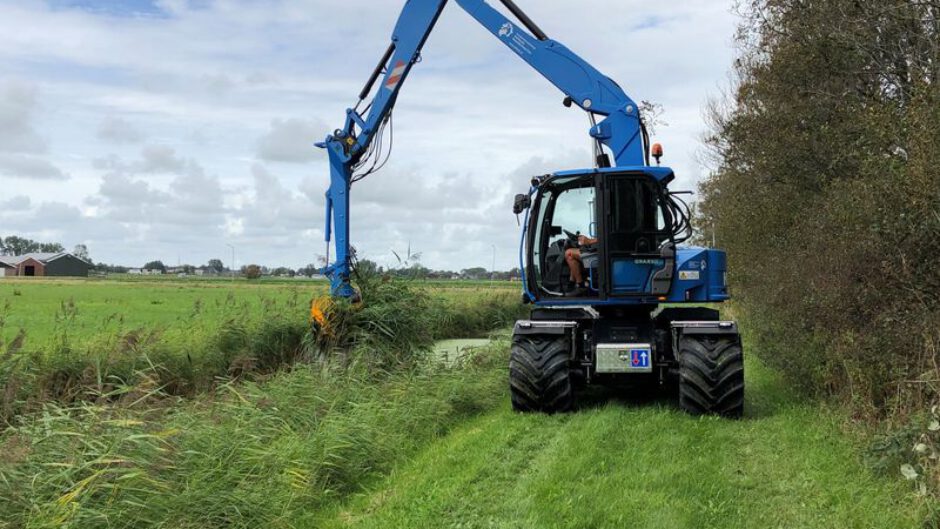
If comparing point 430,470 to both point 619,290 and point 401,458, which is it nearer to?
point 401,458

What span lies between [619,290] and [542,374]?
1.26 metres

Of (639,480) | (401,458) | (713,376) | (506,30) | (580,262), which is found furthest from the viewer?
(506,30)

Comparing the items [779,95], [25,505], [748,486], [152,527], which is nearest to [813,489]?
[748,486]

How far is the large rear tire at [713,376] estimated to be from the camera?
7168 mm

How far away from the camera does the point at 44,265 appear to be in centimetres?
8744

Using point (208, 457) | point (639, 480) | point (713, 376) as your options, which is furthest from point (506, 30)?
point (208, 457)

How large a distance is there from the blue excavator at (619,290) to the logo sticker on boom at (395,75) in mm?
3294

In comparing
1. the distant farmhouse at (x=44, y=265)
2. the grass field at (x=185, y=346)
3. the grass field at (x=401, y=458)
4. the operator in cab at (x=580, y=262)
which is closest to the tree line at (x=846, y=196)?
the grass field at (x=401, y=458)

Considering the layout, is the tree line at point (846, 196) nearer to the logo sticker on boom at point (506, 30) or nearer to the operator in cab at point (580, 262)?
the operator in cab at point (580, 262)

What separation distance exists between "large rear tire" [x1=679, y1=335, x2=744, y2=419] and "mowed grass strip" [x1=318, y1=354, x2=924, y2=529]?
0.19 metres

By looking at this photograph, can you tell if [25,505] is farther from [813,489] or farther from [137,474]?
[813,489]

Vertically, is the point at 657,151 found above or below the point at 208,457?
above

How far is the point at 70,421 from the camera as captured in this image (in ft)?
17.6

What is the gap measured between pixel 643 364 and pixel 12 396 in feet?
22.8
